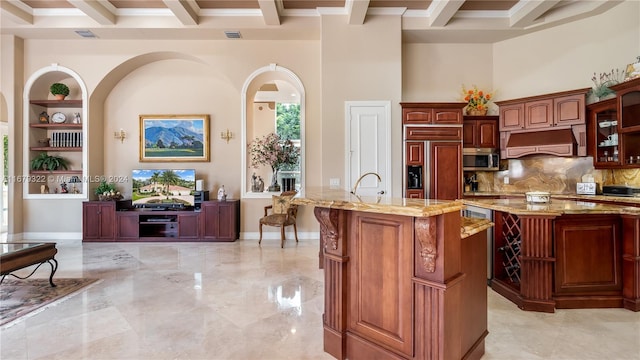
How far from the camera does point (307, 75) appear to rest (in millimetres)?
5594

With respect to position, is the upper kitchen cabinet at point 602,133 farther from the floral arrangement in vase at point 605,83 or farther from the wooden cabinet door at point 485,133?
the wooden cabinet door at point 485,133

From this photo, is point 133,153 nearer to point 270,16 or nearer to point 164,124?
point 164,124

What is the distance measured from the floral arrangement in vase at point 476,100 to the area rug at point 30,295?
21.0ft

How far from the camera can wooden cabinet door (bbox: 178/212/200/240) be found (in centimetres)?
542

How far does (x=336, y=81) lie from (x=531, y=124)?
336 cm

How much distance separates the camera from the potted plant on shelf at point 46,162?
5.61 m

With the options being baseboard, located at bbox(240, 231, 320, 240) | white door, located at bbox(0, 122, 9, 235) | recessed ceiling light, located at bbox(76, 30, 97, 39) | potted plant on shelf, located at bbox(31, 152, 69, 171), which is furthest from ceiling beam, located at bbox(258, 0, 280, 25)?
white door, located at bbox(0, 122, 9, 235)

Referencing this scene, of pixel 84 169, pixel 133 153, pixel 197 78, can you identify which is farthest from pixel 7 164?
pixel 197 78

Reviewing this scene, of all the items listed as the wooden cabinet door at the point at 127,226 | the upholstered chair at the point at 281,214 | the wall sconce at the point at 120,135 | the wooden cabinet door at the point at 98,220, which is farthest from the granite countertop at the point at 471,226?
the wall sconce at the point at 120,135

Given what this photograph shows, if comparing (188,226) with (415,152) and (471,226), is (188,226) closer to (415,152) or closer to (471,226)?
(415,152)

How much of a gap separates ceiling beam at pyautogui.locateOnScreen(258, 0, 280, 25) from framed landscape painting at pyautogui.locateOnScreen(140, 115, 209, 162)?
7.28ft

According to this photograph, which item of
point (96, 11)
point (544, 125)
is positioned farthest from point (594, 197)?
point (96, 11)

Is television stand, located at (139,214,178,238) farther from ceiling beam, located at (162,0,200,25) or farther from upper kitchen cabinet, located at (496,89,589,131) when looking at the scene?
upper kitchen cabinet, located at (496,89,589,131)

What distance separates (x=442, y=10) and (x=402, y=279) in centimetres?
463
